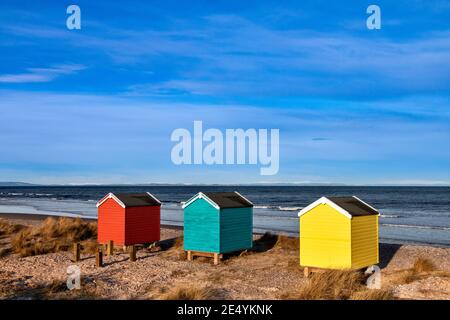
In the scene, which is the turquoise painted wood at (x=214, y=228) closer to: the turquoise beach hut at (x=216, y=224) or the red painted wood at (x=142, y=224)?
the turquoise beach hut at (x=216, y=224)

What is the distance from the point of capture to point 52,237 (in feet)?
73.5

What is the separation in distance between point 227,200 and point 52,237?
890cm

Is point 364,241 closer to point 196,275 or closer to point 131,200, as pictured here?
point 196,275

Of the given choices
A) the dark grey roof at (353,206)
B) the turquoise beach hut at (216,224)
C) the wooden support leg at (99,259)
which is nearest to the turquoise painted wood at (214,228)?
the turquoise beach hut at (216,224)

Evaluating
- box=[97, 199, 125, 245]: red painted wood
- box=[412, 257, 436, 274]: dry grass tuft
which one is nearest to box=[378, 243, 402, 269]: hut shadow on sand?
box=[412, 257, 436, 274]: dry grass tuft

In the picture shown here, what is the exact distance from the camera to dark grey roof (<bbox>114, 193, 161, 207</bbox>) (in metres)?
19.2

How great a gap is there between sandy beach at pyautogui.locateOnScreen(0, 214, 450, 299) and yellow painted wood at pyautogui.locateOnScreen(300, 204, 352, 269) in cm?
73

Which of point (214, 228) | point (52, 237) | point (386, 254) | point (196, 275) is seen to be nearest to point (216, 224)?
point (214, 228)

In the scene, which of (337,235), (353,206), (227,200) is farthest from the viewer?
(227,200)

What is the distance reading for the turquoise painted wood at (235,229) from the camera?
1720cm

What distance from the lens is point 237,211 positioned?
17766mm

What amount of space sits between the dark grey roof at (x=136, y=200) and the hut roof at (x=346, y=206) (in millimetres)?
7122

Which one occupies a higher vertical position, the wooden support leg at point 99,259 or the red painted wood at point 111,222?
the red painted wood at point 111,222

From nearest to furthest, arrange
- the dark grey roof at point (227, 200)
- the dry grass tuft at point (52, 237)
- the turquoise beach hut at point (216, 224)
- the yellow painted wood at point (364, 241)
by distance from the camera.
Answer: the yellow painted wood at point (364, 241) < the turquoise beach hut at point (216, 224) < the dark grey roof at point (227, 200) < the dry grass tuft at point (52, 237)
